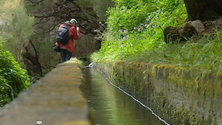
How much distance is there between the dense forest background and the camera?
5.27 metres

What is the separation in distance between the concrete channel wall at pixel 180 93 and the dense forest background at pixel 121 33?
117 millimetres

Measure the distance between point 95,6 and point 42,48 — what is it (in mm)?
13147

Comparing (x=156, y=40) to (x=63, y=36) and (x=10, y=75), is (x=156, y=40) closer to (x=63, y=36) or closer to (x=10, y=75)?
(x=10, y=75)

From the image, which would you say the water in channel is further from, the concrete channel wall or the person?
the person

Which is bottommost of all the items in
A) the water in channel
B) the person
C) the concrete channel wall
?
the water in channel

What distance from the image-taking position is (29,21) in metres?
29.9

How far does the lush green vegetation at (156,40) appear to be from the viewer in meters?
4.15

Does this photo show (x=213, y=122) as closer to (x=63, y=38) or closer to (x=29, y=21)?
(x=63, y=38)

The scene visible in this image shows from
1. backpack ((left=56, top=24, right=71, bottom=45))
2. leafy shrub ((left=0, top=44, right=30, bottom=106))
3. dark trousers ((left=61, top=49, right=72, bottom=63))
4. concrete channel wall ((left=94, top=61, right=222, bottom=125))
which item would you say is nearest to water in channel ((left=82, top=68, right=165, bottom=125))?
concrete channel wall ((left=94, top=61, right=222, bottom=125))

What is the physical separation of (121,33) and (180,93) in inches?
370

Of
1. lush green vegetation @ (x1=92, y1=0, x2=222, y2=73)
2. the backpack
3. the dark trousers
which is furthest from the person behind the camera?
the dark trousers

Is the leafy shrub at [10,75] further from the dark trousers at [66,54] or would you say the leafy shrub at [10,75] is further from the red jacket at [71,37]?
the dark trousers at [66,54]

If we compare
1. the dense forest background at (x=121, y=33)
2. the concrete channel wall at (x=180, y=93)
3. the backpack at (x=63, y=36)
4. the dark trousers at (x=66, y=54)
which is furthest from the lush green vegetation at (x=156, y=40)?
the backpack at (x=63, y=36)

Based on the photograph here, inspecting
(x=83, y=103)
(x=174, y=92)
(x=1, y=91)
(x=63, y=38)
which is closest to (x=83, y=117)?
(x=83, y=103)
